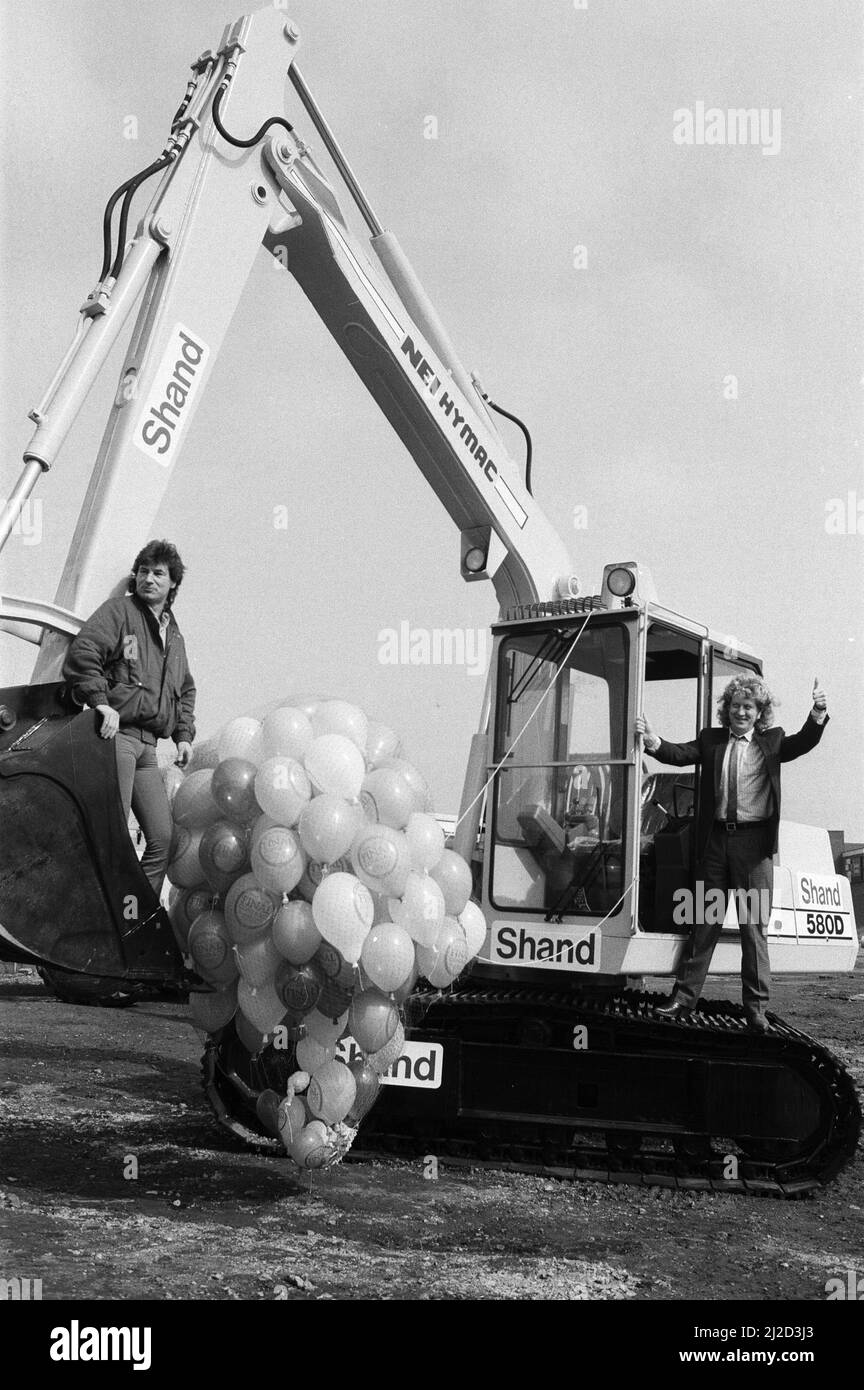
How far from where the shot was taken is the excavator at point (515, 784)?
576 centimetres

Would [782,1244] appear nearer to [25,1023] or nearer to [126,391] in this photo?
[126,391]

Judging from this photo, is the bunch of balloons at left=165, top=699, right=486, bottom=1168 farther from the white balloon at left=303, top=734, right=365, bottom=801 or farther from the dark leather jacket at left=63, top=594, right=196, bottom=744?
the dark leather jacket at left=63, top=594, right=196, bottom=744

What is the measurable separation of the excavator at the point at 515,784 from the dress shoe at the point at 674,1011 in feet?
0.21

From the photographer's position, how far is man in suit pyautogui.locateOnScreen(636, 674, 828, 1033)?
6.53 meters

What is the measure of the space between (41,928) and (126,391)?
8.40ft

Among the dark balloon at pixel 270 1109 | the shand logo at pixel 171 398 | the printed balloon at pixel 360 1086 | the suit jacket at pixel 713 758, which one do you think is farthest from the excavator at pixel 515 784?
the printed balloon at pixel 360 1086

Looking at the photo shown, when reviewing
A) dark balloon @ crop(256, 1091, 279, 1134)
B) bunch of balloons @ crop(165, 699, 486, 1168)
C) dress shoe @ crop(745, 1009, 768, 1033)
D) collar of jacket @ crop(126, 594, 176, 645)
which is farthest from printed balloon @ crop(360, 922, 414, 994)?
dress shoe @ crop(745, 1009, 768, 1033)

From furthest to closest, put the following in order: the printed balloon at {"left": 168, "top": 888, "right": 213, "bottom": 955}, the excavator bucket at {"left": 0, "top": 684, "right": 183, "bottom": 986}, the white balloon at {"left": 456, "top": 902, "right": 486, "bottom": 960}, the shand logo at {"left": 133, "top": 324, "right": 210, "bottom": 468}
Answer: the shand logo at {"left": 133, "top": 324, "right": 210, "bottom": 468} → the white balloon at {"left": 456, "top": 902, "right": 486, "bottom": 960} → the printed balloon at {"left": 168, "top": 888, "right": 213, "bottom": 955} → the excavator bucket at {"left": 0, "top": 684, "right": 183, "bottom": 986}

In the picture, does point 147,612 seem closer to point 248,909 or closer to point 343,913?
point 248,909

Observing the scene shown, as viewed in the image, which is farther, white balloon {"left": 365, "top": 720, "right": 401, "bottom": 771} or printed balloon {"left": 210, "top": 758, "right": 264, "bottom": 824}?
white balloon {"left": 365, "top": 720, "right": 401, "bottom": 771}

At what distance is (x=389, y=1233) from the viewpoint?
17.5 ft

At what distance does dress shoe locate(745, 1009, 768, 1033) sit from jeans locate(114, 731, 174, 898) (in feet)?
10.9

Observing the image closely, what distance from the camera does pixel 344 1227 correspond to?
17.7 feet

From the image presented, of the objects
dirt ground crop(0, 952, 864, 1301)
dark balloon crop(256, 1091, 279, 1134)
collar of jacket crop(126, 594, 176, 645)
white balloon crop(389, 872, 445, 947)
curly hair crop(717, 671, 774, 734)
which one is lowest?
dirt ground crop(0, 952, 864, 1301)
